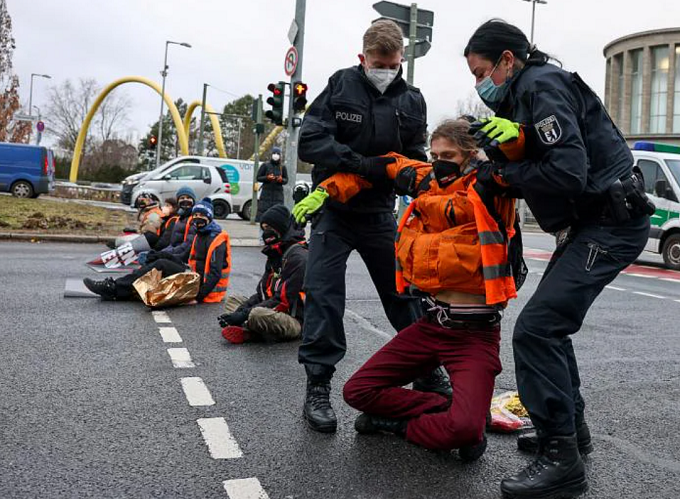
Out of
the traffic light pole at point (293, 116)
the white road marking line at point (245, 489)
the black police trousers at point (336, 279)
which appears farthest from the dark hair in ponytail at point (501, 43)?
the traffic light pole at point (293, 116)

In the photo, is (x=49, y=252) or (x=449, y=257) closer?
(x=449, y=257)

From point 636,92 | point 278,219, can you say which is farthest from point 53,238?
point 636,92

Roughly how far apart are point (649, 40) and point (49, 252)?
46694 mm

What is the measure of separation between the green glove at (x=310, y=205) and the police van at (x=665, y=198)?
484 inches

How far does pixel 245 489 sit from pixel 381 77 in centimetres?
225

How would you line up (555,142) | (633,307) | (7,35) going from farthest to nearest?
(7,35) < (633,307) < (555,142)

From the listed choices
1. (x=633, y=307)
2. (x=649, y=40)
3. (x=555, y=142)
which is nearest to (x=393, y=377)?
(x=555, y=142)

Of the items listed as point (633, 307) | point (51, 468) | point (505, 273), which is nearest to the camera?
point (51, 468)

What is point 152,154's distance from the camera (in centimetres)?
4575

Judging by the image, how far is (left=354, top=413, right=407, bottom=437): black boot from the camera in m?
3.56

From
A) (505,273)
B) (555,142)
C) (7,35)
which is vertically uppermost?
(7,35)

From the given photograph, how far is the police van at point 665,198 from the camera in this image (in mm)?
14445

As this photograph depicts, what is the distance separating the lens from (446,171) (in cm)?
357

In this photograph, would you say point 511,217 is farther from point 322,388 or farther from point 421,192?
point 322,388
